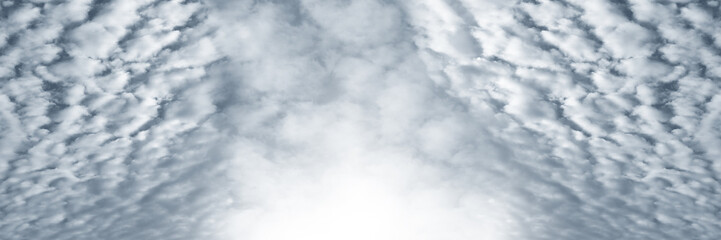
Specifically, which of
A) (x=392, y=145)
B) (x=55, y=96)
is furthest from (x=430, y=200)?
(x=55, y=96)

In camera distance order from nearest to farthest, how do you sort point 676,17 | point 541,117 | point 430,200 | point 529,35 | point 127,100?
point 676,17, point 529,35, point 127,100, point 541,117, point 430,200

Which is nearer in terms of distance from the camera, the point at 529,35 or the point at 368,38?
the point at 529,35

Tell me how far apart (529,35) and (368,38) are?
8.08ft

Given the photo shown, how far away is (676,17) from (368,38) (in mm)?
4239

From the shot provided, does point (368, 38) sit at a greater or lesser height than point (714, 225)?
greater

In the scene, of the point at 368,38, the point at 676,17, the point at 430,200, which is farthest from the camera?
the point at 430,200

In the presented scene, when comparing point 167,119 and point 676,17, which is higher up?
A: point 167,119

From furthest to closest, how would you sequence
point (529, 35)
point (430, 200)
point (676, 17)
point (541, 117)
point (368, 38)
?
point (430, 200), point (541, 117), point (368, 38), point (529, 35), point (676, 17)

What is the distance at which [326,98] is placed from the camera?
26.5ft

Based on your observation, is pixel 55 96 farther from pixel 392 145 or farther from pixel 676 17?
pixel 676 17

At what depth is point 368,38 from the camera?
6801mm

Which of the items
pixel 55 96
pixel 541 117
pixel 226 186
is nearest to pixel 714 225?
pixel 541 117

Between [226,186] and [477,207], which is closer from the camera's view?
[226,186]

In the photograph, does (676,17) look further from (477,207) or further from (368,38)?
(477,207)
